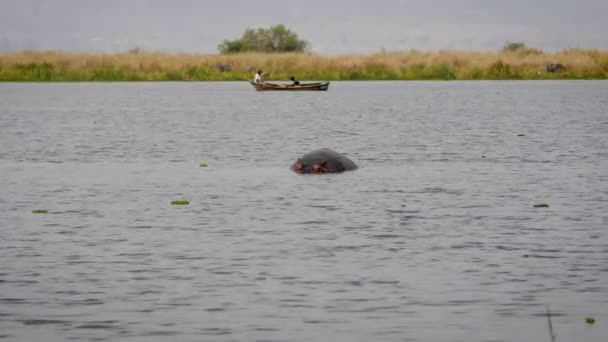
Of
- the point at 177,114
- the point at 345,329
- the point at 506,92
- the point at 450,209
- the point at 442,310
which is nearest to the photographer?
the point at 345,329

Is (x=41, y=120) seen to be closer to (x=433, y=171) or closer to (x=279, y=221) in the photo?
(x=433, y=171)

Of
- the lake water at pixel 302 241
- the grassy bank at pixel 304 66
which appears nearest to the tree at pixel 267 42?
the grassy bank at pixel 304 66

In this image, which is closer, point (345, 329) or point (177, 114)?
point (345, 329)

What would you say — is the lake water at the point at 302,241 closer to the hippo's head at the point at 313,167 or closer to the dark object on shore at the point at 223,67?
the hippo's head at the point at 313,167

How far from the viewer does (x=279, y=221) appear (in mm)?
20547

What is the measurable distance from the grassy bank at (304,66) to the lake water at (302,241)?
59.4 meters

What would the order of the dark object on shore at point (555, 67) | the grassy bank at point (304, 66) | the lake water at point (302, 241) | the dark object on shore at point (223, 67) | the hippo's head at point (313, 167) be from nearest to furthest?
the lake water at point (302, 241) → the hippo's head at point (313, 167) → the grassy bank at point (304, 66) → the dark object on shore at point (555, 67) → the dark object on shore at point (223, 67)

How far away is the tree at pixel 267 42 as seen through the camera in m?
A: 134

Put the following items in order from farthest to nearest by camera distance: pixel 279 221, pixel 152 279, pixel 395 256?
pixel 279 221 → pixel 395 256 → pixel 152 279

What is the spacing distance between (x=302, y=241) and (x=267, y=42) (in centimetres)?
11929

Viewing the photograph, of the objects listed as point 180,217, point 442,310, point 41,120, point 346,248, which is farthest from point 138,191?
point 41,120

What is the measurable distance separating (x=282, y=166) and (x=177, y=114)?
100 ft

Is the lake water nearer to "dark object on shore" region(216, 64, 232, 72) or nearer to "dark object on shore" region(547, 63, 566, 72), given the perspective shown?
"dark object on shore" region(216, 64, 232, 72)

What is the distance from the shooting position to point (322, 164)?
1110 inches
